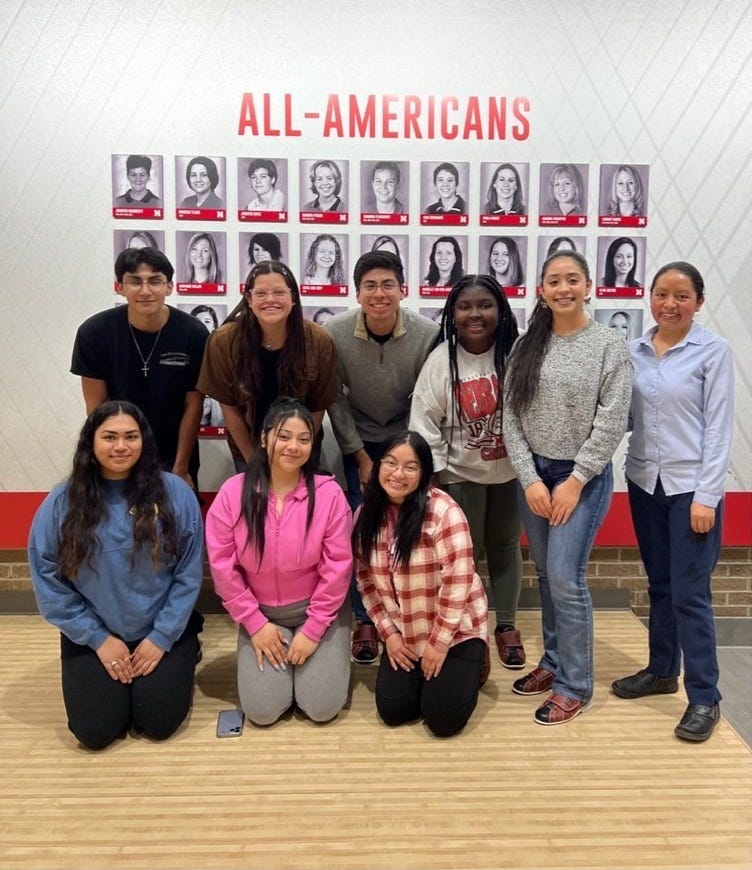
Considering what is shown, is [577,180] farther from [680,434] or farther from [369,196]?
[680,434]

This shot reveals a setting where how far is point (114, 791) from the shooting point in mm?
2303

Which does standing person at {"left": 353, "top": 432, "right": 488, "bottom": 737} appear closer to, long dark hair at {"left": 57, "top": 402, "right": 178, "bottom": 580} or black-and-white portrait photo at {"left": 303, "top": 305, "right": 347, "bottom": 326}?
long dark hair at {"left": 57, "top": 402, "right": 178, "bottom": 580}

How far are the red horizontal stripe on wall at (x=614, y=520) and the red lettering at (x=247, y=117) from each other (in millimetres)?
1752

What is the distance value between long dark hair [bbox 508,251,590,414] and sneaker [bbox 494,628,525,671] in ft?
3.52

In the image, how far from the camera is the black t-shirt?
3051 mm

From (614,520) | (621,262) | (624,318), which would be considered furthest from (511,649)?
(621,262)

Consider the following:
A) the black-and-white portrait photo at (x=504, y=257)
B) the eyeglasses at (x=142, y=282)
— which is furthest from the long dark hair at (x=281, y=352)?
the black-and-white portrait photo at (x=504, y=257)

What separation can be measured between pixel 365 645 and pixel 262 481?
0.97 m

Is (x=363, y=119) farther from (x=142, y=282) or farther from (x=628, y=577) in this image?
(x=628, y=577)

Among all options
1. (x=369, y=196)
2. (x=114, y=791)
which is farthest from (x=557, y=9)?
(x=114, y=791)

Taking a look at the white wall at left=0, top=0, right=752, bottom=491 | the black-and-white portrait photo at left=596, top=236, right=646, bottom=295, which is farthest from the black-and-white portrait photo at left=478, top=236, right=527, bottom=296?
the black-and-white portrait photo at left=596, top=236, right=646, bottom=295

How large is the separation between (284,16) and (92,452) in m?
2.18

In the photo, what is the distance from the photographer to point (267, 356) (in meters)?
2.95

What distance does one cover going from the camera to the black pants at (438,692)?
8.42 ft
